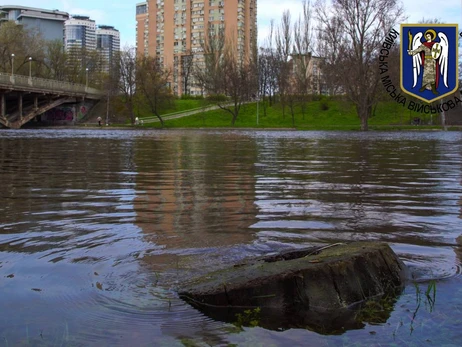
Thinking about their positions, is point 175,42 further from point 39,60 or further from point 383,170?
point 383,170

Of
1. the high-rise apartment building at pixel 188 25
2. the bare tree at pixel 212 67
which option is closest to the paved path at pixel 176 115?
the bare tree at pixel 212 67

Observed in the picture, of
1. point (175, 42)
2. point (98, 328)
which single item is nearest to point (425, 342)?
point (98, 328)

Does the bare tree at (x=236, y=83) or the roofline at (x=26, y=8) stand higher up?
the roofline at (x=26, y=8)

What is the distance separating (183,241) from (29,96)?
6541cm

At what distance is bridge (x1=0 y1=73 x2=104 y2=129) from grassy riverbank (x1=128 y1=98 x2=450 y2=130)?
409 inches

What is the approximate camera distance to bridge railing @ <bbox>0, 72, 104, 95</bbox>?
183 feet

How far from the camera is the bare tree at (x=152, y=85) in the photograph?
235 feet

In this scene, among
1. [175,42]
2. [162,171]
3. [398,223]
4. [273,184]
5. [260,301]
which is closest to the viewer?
[260,301]

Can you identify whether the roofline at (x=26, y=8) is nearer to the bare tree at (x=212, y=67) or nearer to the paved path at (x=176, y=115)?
the bare tree at (x=212, y=67)

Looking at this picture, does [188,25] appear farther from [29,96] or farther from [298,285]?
[298,285]

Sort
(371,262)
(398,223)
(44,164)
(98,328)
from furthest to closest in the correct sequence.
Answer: (44,164), (398,223), (371,262), (98,328)

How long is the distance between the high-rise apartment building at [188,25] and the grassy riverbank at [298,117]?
40.0m

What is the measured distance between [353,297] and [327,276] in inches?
10.0

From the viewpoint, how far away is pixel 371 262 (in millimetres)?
4035
